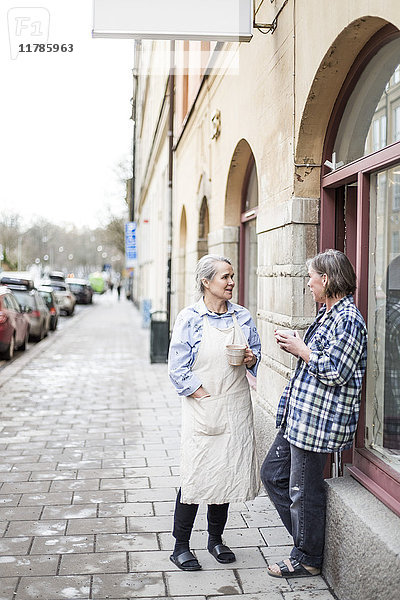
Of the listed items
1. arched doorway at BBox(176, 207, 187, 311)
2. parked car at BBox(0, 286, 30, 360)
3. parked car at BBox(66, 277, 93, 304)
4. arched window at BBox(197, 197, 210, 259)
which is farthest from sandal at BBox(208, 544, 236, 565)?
parked car at BBox(66, 277, 93, 304)

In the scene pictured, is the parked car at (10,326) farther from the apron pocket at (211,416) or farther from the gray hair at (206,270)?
the apron pocket at (211,416)

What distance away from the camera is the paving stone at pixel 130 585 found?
409cm

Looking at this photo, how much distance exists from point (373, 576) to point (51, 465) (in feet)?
13.2

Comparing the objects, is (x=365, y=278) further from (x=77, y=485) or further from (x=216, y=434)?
(x=77, y=485)

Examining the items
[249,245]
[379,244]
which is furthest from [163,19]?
[249,245]

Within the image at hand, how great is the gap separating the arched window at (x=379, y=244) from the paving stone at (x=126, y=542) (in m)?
1.42

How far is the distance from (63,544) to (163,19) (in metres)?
3.90

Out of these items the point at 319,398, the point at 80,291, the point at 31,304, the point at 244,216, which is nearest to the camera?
the point at 319,398

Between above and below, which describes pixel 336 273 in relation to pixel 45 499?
above

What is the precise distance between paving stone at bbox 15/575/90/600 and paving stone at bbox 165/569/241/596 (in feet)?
1.58

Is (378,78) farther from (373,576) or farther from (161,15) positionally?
(373,576)

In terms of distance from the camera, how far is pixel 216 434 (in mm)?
4324

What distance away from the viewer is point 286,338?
4.02m

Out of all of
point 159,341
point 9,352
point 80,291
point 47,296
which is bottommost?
point 9,352
